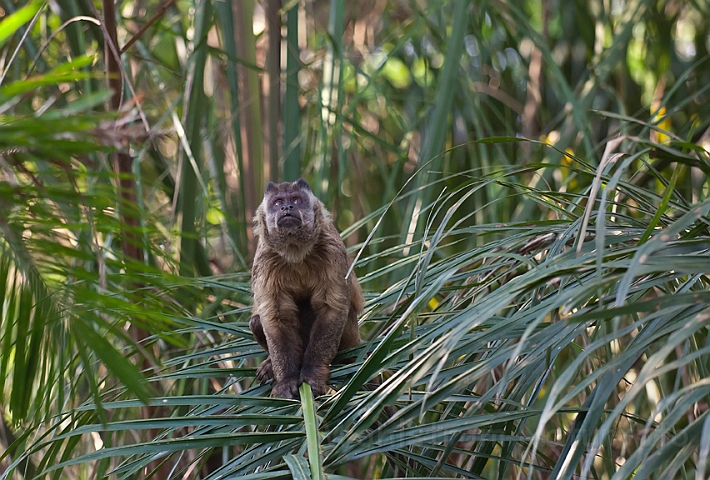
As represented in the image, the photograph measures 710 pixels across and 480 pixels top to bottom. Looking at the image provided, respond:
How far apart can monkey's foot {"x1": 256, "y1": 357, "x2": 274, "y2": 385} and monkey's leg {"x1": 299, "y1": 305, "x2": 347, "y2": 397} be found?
0.15 metres

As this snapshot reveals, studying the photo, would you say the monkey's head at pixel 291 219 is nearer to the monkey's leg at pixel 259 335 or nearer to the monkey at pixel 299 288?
the monkey at pixel 299 288

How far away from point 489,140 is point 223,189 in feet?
8.93

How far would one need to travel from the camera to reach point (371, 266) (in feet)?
14.3

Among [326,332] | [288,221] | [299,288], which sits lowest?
[326,332]

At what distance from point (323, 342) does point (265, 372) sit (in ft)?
0.87

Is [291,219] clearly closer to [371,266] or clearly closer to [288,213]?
[288,213]

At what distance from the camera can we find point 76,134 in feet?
3.94

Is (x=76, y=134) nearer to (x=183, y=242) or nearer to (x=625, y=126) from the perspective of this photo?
(x=183, y=242)

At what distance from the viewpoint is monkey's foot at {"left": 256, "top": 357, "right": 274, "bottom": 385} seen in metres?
3.04

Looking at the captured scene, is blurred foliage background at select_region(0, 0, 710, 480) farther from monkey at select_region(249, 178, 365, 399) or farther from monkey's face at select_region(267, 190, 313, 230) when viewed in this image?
monkey's face at select_region(267, 190, 313, 230)

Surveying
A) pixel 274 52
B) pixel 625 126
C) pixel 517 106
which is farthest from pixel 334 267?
pixel 517 106

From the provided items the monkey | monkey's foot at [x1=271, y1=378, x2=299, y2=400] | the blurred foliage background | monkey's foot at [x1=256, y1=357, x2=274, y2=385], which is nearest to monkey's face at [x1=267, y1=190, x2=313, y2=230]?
the monkey

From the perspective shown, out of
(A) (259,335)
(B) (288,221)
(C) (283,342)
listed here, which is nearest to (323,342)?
(C) (283,342)

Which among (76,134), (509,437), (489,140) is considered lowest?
(509,437)
